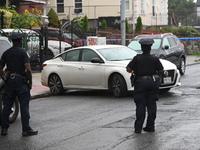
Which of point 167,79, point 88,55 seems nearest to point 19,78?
point 167,79

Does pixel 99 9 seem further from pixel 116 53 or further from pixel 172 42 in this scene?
pixel 116 53

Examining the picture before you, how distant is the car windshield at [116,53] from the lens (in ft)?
51.2

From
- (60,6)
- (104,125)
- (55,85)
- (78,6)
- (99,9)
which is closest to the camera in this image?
(104,125)

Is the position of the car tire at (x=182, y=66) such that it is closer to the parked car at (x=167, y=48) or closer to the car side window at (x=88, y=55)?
the parked car at (x=167, y=48)

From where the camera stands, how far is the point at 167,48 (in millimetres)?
21984

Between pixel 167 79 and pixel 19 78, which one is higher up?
pixel 19 78

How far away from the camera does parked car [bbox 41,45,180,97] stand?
14.8 m

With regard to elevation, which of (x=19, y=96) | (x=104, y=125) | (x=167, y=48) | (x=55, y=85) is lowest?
(x=104, y=125)

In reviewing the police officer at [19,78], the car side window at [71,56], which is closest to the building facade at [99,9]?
the car side window at [71,56]

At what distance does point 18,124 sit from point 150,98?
285cm

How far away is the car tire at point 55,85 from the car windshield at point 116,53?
62.5 inches

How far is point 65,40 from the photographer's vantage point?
27750 mm

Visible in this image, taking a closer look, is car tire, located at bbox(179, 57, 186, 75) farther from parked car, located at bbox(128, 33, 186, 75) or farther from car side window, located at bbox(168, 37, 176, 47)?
car side window, located at bbox(168, 37, 176, 47)

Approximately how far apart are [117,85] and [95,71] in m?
0.90
